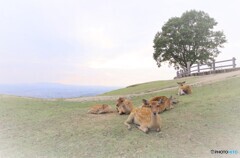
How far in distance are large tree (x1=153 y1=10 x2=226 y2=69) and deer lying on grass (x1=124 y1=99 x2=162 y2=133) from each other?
A: 94.7 feet

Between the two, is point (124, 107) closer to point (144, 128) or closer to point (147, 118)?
point (147, 118)

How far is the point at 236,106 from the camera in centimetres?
899

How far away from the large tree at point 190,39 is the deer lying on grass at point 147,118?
2887cm

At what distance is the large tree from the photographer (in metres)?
35.6

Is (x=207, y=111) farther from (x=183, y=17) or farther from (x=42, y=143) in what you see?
(x=183, y=17)

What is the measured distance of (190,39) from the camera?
35188 mm

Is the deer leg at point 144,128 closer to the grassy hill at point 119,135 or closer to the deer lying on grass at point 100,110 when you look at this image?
the grassy hill at point 119,135

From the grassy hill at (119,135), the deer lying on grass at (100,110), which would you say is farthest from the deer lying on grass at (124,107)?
the deer lying on grass at (100,110)

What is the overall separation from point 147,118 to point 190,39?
29.3 meters

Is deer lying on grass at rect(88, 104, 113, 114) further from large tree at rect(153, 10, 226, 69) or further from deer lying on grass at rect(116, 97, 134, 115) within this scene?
large tree at rect(153, 10, 226, 69)

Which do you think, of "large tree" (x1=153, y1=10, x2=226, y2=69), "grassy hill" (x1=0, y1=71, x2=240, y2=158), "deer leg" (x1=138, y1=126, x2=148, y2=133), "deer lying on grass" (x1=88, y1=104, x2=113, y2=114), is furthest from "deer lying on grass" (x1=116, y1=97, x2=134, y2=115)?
"large tree" (x1=153, y1=10, x2=226, y2=69)

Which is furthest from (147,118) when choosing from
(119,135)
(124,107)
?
(124,107)

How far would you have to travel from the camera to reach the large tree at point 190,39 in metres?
35.6

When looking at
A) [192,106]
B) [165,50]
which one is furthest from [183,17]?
[192,106]
